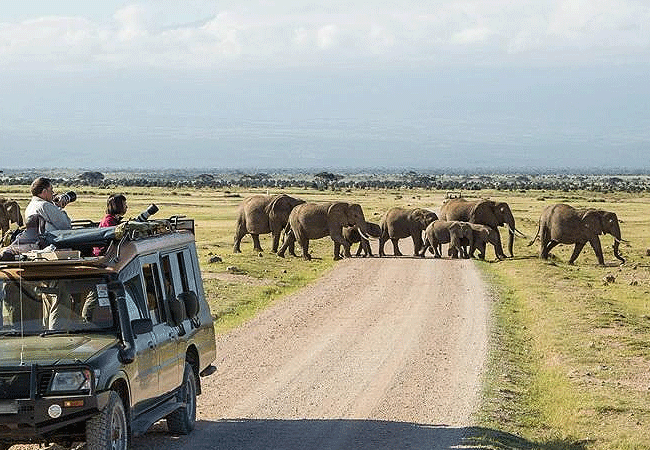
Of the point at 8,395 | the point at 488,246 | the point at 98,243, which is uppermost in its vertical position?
the point at 98,243

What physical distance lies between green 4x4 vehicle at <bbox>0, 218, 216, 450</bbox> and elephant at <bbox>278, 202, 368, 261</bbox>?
99.2ft

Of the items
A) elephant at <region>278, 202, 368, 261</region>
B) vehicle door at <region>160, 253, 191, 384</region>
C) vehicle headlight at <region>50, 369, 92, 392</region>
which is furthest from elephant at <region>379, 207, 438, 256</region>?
vehicle headlight at <region>50, 369, 92, 392</region>

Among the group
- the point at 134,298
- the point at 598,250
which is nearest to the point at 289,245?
the point at 598,250

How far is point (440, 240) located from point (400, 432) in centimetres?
3225

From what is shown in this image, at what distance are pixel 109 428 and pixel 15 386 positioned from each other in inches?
37.7

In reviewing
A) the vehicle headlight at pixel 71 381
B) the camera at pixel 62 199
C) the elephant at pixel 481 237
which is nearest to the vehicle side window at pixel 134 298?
the vehicle headlight at pixel 71 381

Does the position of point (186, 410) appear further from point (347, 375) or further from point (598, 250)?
point (598, 250)

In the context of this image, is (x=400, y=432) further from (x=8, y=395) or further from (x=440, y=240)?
(x=440, y=240)

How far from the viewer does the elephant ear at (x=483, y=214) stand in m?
50.3

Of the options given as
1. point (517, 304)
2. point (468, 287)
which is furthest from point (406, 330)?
point (468, 287)

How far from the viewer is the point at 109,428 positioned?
11.4m

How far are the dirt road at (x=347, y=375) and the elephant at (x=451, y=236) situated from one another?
13.7 meters

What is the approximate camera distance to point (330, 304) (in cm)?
2869

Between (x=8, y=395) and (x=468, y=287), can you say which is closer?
(x=8, y=395)
